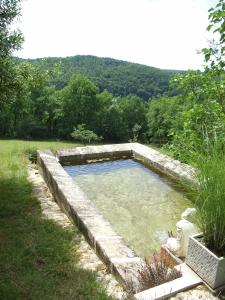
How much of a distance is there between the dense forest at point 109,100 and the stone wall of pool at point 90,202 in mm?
706

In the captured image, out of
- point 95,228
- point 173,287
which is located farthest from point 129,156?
point 173,287

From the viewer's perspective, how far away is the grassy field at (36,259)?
2543 mm

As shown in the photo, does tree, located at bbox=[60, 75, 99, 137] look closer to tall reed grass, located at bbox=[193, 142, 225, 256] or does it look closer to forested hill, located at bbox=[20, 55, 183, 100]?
forested hill, located at bbox=[20, 55, 183, 100]

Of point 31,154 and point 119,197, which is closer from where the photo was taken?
point 119,197

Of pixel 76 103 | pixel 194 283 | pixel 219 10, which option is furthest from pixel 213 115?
pixel 76 103

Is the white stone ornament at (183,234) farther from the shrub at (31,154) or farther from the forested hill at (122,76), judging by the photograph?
the forested hill at (122,76)

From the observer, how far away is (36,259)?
3062mm

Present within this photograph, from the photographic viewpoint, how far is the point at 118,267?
108 inches

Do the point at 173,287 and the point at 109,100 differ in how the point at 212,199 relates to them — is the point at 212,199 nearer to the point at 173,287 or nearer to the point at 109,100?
the point at 173,287

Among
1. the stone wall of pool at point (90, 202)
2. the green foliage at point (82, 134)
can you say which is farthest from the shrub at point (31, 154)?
the green foliage at point (82, 134)

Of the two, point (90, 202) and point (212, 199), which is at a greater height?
point (212, 199)

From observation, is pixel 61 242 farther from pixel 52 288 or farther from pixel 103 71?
pixel 103 71

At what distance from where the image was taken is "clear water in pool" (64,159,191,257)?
3992mm

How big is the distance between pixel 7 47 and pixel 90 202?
3399mm
